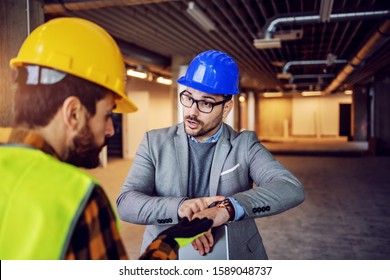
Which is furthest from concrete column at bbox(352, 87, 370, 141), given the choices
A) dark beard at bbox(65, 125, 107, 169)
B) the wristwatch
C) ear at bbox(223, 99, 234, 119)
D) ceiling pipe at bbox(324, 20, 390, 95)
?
dark beard at bbox(65, 125, 107, 169)

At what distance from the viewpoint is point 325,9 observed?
4.95 metres

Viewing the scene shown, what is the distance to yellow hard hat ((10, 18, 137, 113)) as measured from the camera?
0.99m

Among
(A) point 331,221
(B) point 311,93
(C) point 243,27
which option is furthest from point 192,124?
(B) point 311,93

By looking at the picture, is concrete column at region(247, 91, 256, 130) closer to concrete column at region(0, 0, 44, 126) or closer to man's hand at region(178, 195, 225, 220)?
concrete column at region(0, 0, 44, 126)

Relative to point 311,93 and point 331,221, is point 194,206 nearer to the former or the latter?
point 331,221

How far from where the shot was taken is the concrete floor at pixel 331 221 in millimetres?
4336

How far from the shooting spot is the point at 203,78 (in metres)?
1.76

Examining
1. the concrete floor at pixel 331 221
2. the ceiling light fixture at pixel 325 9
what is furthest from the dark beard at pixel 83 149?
the ceiling light fixture at pixel 325 9

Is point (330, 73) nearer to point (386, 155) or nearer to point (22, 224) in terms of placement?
point (386, 155)

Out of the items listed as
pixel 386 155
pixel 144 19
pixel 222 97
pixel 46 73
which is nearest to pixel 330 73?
pixel 386 155

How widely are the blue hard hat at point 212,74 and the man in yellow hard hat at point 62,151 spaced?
640 mm

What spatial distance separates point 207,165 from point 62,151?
874 mm

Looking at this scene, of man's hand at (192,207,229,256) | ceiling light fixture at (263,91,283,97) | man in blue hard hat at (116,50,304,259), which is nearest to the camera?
man's hand at (192,207,229,256)

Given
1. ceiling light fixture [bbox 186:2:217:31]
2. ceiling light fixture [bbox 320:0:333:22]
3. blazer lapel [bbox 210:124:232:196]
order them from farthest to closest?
ceiling light fixture [bbox 186:2:217:31] < ceiling light fixture [bbox 320:0:333:22] < blazer lapel [bbox 210:124:232:196]
